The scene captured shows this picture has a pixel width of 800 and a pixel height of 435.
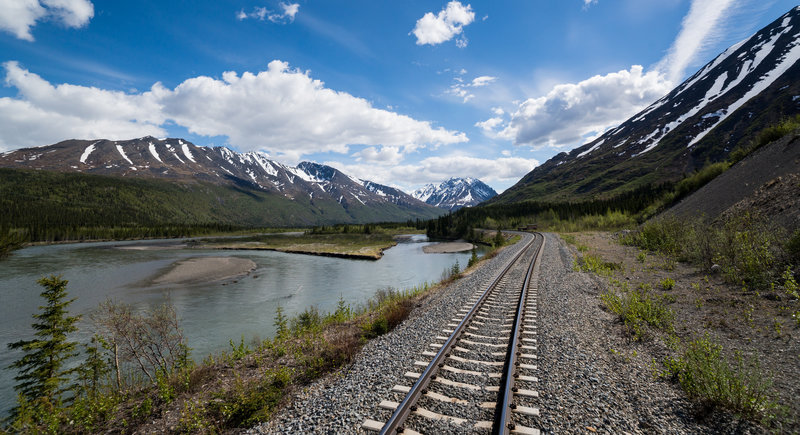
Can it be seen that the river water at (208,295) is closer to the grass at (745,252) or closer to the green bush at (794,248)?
the grass at (745,252)

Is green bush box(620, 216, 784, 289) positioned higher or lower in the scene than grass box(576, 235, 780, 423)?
higher

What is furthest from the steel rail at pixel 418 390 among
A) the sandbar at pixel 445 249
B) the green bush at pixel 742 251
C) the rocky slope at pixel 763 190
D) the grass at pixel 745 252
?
the sandbar at pixel 445 249

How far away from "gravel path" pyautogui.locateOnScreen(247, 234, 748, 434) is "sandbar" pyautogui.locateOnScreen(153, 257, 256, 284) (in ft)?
123

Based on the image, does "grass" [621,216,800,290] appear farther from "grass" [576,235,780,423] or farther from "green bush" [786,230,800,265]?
"grass" [576,235,780,423]

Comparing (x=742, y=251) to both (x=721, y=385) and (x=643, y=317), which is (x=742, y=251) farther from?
(x=721, y=385)

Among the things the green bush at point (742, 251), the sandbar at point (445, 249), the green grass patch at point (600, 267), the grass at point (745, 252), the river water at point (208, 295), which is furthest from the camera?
the sandbar at point (445, 249)

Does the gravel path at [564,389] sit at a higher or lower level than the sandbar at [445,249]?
higher

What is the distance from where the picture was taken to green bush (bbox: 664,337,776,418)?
5102 millimetres

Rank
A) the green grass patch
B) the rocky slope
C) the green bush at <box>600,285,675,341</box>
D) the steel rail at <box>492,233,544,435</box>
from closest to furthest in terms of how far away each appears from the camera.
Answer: the steel rail at <box>492,233,544,435</box> → the green bush at <box>600,285,675,341</box> → the rocky slope → the green grass patch

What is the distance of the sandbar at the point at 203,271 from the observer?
37875 millimetres

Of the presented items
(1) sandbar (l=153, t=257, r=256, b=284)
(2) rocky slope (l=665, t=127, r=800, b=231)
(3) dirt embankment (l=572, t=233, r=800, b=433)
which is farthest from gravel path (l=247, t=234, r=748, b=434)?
(1) sandbar (l=153, t=257, r=256, b=284)

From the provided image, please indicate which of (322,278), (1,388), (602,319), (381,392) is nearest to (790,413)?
(602,319)

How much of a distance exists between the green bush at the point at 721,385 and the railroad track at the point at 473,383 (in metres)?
2.91

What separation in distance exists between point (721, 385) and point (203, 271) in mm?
51489
